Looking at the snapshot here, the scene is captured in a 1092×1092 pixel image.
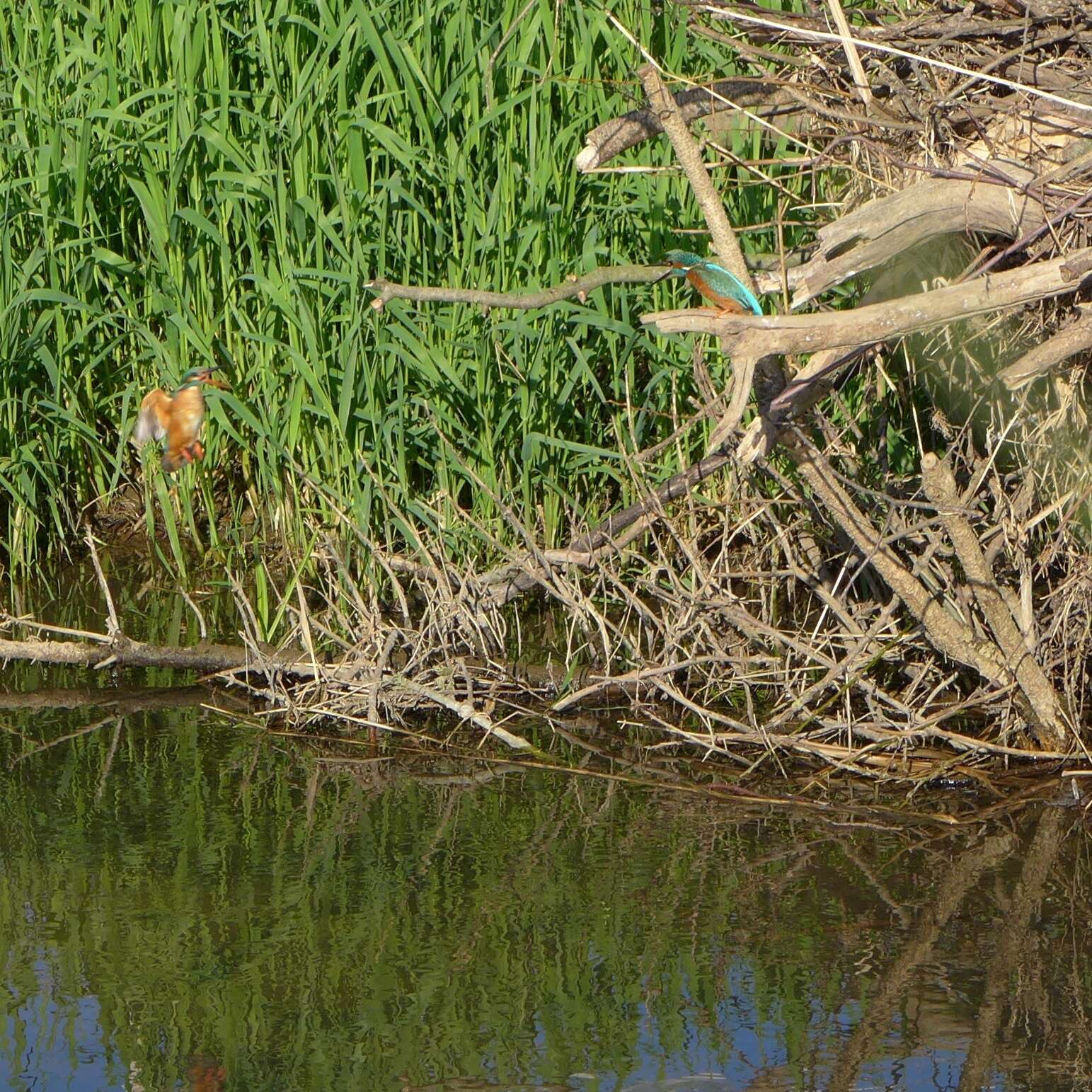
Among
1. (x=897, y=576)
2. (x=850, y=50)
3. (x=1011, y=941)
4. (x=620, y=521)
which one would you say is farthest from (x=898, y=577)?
(x=850, y=50)

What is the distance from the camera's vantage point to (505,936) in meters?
3.21

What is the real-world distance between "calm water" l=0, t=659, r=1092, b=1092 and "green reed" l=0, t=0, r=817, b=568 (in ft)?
3.25

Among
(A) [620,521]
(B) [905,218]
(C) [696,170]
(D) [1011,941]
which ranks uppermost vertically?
(C) [696,170]

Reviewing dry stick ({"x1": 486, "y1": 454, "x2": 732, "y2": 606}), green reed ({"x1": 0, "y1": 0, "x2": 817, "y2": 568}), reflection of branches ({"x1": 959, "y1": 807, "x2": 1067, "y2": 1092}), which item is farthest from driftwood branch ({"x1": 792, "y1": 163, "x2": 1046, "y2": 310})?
reflection of branches ({"x1": 959, "y1": 807, "x2": 1067, "y2": 1092})

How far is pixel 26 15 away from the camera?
509cm

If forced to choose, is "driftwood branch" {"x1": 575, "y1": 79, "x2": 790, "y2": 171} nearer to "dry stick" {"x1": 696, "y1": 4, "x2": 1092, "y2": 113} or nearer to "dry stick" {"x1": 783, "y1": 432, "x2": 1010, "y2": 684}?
"dry stick" {"x1": 696, "y1": 4, "x2": 1092, "y2": 113}

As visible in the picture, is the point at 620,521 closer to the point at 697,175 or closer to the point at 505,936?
the point at 697,175

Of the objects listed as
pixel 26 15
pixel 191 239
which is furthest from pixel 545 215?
pixel 26 15

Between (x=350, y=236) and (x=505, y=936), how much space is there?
226 centimetres

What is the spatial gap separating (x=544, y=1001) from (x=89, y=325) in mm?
2924

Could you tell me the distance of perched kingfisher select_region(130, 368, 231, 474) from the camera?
407 centimetres

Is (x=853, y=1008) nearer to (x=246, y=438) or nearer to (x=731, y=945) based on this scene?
(x=731, y=945)

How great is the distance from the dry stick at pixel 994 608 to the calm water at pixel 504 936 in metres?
0.28

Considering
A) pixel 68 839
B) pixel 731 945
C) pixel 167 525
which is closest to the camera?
pixel 731 945
